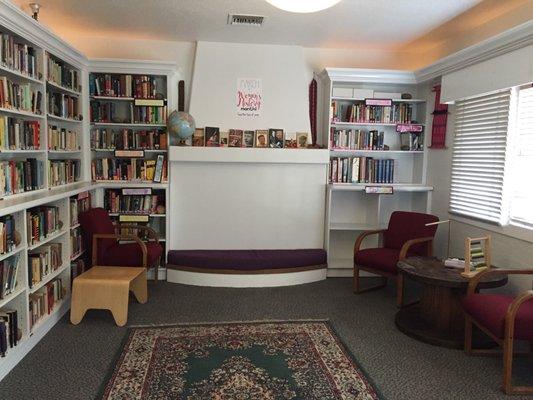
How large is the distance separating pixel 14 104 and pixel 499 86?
3.90 m

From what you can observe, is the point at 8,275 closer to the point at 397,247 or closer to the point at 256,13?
the point at 256,13

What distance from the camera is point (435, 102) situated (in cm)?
504

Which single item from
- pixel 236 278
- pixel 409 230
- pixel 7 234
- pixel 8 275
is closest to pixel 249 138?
pixel 236 278

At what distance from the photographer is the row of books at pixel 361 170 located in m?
5.27

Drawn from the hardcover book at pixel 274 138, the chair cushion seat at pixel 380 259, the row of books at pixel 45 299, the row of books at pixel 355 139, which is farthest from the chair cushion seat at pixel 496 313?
the row of books at pixel 45 299

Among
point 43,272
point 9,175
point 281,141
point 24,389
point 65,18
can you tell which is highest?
point 65,18

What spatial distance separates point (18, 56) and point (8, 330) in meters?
1.99

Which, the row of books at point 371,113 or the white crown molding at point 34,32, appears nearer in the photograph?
the white crown molding at point 34,32

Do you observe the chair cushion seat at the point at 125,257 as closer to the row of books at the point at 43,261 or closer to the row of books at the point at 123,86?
the row of books at the point at 43,261

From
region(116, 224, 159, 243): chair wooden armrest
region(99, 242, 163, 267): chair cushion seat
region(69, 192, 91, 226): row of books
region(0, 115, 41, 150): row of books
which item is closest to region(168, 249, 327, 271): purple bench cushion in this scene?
region(116, 224, 159, 243): chair wooden armrest

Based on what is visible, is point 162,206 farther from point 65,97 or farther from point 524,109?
point 524,109

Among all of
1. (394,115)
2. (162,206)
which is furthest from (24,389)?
(394,115)

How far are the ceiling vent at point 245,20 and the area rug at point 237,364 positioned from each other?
283 cm

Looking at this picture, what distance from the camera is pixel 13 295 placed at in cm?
291
